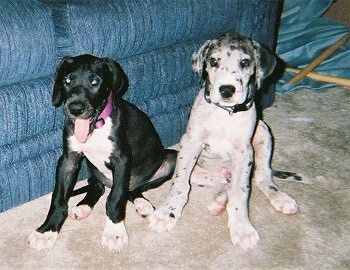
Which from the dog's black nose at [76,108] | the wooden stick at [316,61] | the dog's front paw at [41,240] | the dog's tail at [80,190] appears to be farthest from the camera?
the wooden stick at [316,61]

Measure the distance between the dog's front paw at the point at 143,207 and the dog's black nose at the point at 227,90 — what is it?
0.80 metres

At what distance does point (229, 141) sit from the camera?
10.5 feet

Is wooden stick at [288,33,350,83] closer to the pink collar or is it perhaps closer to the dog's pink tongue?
the pink collar

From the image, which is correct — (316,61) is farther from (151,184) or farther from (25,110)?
(25,110)

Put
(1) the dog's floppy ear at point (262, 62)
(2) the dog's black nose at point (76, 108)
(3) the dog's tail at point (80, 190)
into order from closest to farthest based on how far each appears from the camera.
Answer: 1. (2) the dog's black nose at point (76, 108)
2. (1) the dog's floppy ear at point (262, 62)
3. (3) the dog's tail at point (80, 190)

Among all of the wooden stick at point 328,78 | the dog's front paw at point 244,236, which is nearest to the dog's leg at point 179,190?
the dog's front paw at point 244,236

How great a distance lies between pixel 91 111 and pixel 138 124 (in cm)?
51

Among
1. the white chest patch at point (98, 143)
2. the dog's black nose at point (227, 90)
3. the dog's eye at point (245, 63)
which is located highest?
the dog's eye at point (245, 63)

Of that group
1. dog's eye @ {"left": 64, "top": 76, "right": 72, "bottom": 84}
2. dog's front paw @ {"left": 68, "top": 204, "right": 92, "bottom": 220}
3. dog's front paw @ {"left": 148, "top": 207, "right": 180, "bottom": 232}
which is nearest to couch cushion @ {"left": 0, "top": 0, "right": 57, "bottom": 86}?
dog's eye @ {"left": 64, "top": 76, "right": 72, "bottom": 84}

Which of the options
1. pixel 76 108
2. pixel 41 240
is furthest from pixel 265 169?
pixel 41 240

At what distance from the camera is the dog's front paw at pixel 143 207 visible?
3125 millimetres

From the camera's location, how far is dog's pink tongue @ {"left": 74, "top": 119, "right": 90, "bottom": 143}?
282 cm

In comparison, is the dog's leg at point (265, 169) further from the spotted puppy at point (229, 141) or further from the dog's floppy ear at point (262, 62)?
the dog's floppy ear at point (262, 62)

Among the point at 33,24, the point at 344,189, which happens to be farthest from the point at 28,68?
the point at 344,189
